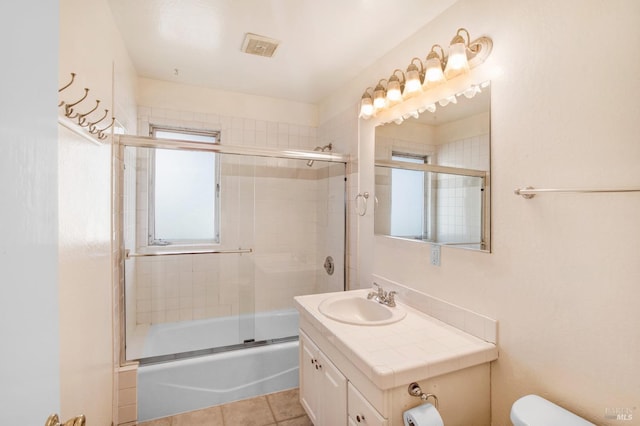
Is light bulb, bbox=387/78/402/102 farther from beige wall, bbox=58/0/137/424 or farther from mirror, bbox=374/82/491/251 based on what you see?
beige wall, bbox=58/0/137/424

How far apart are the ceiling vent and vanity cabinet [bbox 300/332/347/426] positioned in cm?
194

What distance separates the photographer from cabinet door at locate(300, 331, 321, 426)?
1.63 meters

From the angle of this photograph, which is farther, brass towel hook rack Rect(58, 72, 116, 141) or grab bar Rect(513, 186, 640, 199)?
brass towel hook rack Rect(58, 72, 116, 141)

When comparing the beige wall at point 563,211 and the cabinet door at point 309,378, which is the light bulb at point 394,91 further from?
the cabinet door at point 309,378

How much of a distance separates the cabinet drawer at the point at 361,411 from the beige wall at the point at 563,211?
577mm

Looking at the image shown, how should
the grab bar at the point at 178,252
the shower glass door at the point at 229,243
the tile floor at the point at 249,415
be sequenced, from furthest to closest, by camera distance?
the shower glass door at the point at 229,243 < the grab bar at the point at 178,252 < the tile floor at the point at 249,415

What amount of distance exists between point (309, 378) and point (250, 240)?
1.42 metres

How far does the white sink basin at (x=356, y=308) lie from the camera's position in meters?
1.72

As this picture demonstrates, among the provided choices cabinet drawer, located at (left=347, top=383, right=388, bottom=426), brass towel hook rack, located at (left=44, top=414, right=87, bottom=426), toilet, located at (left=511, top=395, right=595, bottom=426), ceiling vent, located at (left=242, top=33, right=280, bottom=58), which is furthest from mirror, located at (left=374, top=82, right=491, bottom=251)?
brass towel hook rack, located at (left=44, top=414, right=87, bottom=426)

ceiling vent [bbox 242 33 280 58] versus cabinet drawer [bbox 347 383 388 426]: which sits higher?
ceiling vent [bbox 242 33 280 58]

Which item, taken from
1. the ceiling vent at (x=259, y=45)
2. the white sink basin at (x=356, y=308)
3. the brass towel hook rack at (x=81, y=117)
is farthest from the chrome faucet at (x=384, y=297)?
the ceiling vent at (x=259, y=45)

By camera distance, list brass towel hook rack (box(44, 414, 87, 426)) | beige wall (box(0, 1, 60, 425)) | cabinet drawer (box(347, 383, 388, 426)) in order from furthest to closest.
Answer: cabinet drawer (box(347, 383, 388, 426))
brass towel hook rack (box(44, 414, 87, 426))
beige wall (box(0, 1, 60, 425))

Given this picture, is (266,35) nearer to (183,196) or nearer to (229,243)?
→ (183,196)

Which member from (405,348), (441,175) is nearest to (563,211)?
(441,175)
